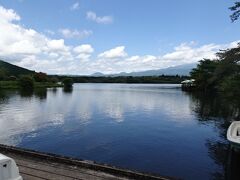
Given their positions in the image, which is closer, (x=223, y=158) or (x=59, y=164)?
(x=59, y=164)

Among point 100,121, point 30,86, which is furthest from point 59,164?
point 30,86

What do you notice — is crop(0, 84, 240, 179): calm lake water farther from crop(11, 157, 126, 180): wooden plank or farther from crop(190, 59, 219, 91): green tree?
crop(190, 59, 219, 91): green tree

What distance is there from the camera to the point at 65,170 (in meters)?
7.89

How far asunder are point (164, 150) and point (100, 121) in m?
12.9

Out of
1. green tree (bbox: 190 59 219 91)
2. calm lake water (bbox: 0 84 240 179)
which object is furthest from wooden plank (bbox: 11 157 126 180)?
green tree (bbox: 190 59 219 91)

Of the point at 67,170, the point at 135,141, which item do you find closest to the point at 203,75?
the point at 135,141

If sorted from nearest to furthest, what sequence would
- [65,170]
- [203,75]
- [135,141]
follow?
1. [65,170]
2. [135,141]
3. [203,75]

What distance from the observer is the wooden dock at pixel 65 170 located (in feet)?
24.2

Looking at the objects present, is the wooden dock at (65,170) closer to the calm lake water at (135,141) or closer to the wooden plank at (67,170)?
the wooden plank at (67,170)

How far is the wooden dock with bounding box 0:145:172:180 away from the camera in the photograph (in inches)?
290

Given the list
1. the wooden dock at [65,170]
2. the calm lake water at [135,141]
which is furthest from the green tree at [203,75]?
the wooden dock at [65,170]

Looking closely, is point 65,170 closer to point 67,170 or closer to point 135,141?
point 67,170

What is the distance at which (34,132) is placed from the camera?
918 inches

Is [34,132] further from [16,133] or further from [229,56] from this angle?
[229,56]
